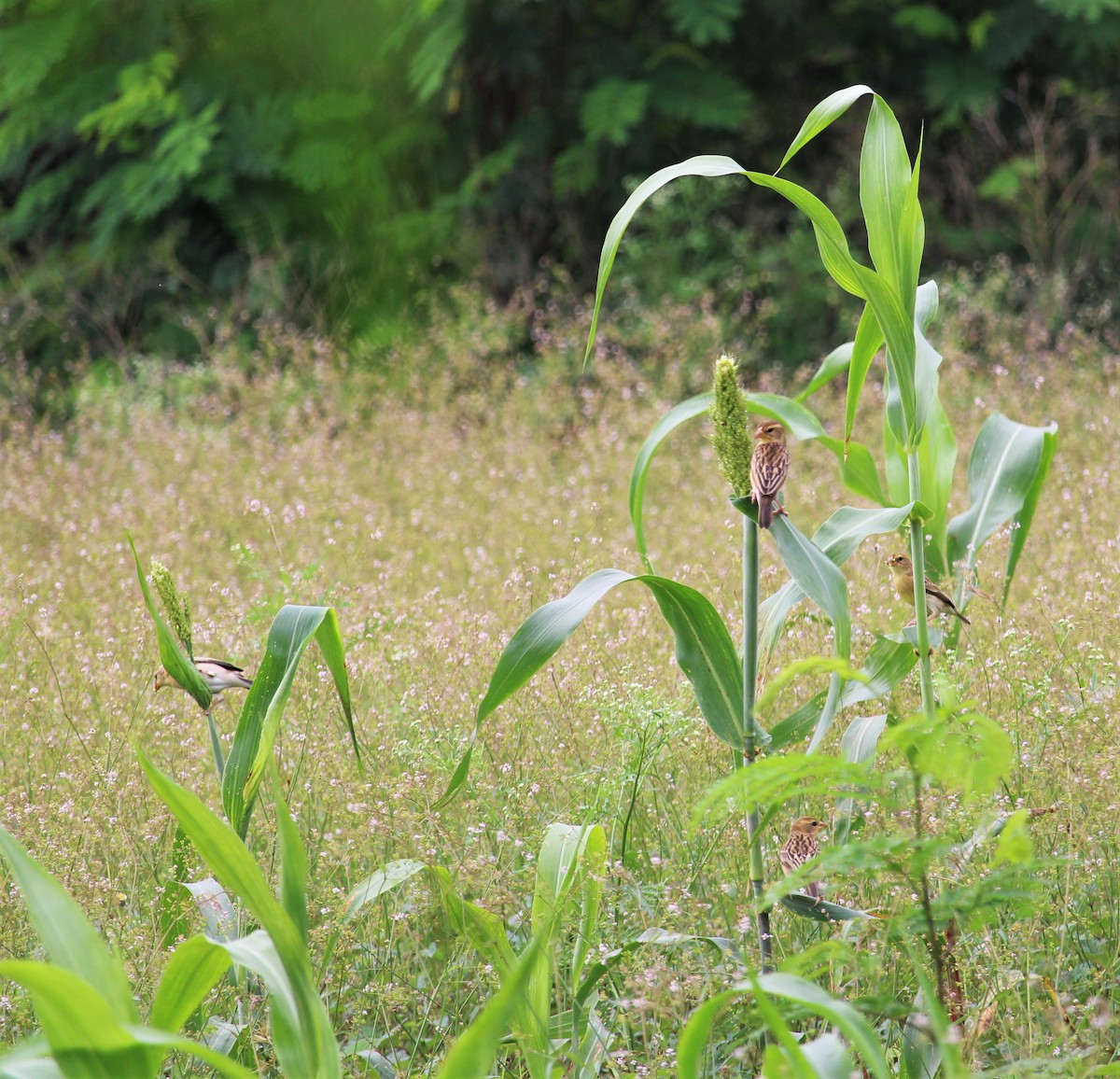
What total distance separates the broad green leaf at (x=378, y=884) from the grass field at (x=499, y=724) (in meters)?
0.04

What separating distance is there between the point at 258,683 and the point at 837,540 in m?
0.93

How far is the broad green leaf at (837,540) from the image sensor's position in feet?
5.92

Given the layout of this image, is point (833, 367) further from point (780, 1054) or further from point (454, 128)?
point (454, 128)

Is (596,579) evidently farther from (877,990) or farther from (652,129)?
(652,129)

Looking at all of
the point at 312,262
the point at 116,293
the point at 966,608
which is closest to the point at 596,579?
the point at 966,608

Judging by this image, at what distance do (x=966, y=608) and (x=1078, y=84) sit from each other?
20.5ft

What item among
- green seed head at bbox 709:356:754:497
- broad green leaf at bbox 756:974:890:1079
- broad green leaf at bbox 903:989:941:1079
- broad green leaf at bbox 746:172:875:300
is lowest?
broad green leaf at bbox 903:989:941:1079

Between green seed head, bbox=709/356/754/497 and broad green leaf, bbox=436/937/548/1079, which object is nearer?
broad green leaf, bbox=436/937/548/1079

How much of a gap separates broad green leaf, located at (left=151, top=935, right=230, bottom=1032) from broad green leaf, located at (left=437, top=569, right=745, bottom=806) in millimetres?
425

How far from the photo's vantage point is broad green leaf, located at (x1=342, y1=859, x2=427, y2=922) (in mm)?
1716

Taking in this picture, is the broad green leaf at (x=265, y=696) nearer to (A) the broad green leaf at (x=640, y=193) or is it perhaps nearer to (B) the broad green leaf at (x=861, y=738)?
(A) the broad green leaf at (x=640, y=193)

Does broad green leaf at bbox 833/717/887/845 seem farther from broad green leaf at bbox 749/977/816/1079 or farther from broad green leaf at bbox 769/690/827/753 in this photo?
broad green leaf at bbox 749/977/816/1079

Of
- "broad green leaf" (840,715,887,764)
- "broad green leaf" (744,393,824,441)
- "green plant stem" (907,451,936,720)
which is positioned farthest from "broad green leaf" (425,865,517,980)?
"broad green leaf" (744,393,824,441)

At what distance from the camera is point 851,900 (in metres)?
1.92
